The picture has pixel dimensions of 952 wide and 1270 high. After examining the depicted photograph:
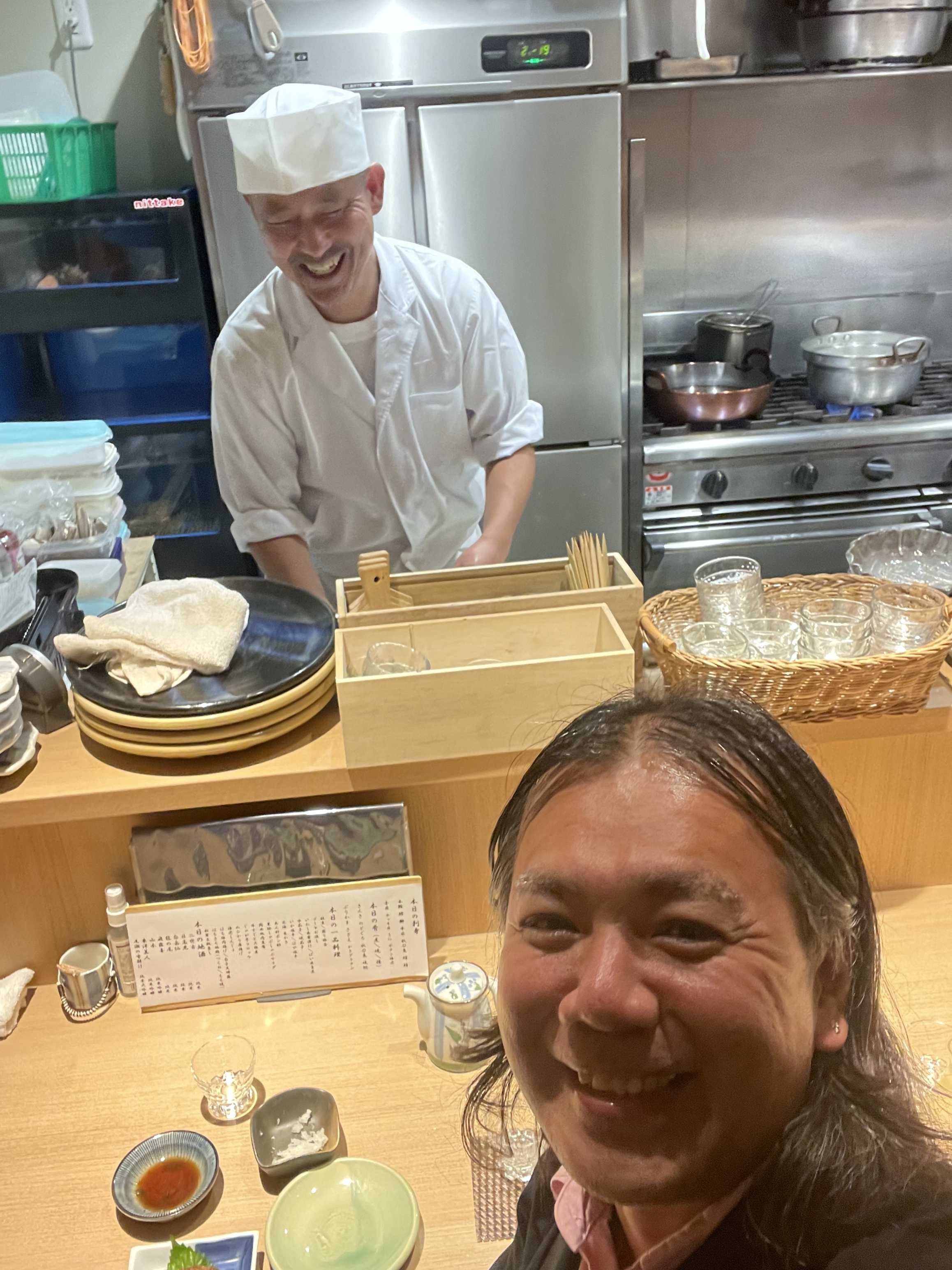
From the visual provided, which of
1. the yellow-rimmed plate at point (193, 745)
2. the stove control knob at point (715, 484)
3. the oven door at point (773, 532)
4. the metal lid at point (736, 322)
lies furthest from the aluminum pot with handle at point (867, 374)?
the yellow-rimmed plate at point (193, 745)

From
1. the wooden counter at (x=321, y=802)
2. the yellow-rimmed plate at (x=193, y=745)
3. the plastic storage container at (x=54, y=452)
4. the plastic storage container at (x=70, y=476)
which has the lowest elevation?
the wooden counter at (x=321, y=802)

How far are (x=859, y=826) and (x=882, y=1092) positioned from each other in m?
0.71

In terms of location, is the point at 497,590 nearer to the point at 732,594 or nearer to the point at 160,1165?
the point at 732,594

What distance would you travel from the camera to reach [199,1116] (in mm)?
1164

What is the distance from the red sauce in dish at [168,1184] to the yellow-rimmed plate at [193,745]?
440 mm

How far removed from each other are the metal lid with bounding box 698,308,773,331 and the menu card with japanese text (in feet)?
8.54

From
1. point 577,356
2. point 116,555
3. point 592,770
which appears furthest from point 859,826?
point 577,356

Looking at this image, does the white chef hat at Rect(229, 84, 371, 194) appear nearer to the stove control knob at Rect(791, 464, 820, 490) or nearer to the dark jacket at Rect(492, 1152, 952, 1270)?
the stove control knob at Rect(791, 464, 820, 490)

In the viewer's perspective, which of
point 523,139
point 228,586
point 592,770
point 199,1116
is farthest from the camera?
point 523,139

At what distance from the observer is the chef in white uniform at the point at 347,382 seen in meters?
2.10

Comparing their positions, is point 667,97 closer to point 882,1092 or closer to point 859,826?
point 859,826

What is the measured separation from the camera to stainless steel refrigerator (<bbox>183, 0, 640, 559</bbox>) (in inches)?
102

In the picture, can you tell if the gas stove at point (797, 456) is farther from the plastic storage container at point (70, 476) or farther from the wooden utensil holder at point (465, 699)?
the wooden utensil holder at point (465, 699)

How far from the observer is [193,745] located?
1.21 meters
